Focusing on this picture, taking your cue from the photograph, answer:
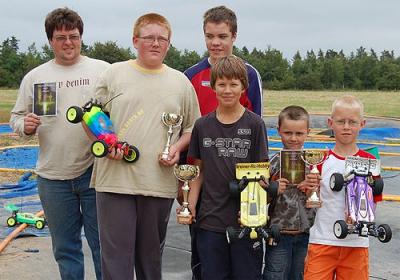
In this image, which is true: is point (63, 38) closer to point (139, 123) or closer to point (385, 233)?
point (139, 123)

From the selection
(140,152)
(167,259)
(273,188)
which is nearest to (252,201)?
(273,188)

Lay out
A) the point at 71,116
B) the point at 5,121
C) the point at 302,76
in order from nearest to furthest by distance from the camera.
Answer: the point at 71,116, the point at 5,121, the point at 302,76

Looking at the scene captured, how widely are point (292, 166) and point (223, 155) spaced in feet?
1.49

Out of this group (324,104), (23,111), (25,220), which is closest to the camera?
Answer: (23,111)

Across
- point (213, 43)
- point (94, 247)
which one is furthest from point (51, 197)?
point (213, 43)

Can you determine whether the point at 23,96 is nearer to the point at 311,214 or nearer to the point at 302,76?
the point at 311,214

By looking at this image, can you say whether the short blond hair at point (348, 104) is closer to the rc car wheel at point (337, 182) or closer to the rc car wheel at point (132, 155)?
the rc car wheel at point (337, 182)

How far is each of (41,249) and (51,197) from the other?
188cm

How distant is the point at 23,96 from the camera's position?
13.2 ft

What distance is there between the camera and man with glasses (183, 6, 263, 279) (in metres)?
3.93

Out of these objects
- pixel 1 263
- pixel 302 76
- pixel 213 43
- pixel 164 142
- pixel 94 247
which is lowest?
pixel 1 263

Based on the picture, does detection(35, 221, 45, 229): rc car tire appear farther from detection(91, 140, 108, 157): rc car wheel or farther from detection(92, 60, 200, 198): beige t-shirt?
detection(91, 140, 108, 157): rc car wheel

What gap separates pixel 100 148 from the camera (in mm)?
3383

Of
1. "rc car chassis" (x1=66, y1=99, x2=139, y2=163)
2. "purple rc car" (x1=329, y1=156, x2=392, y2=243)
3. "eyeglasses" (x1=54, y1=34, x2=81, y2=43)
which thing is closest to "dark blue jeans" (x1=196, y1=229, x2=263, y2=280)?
"purple rc car" (x1=329, y1=156, x2=392, y2=243)
